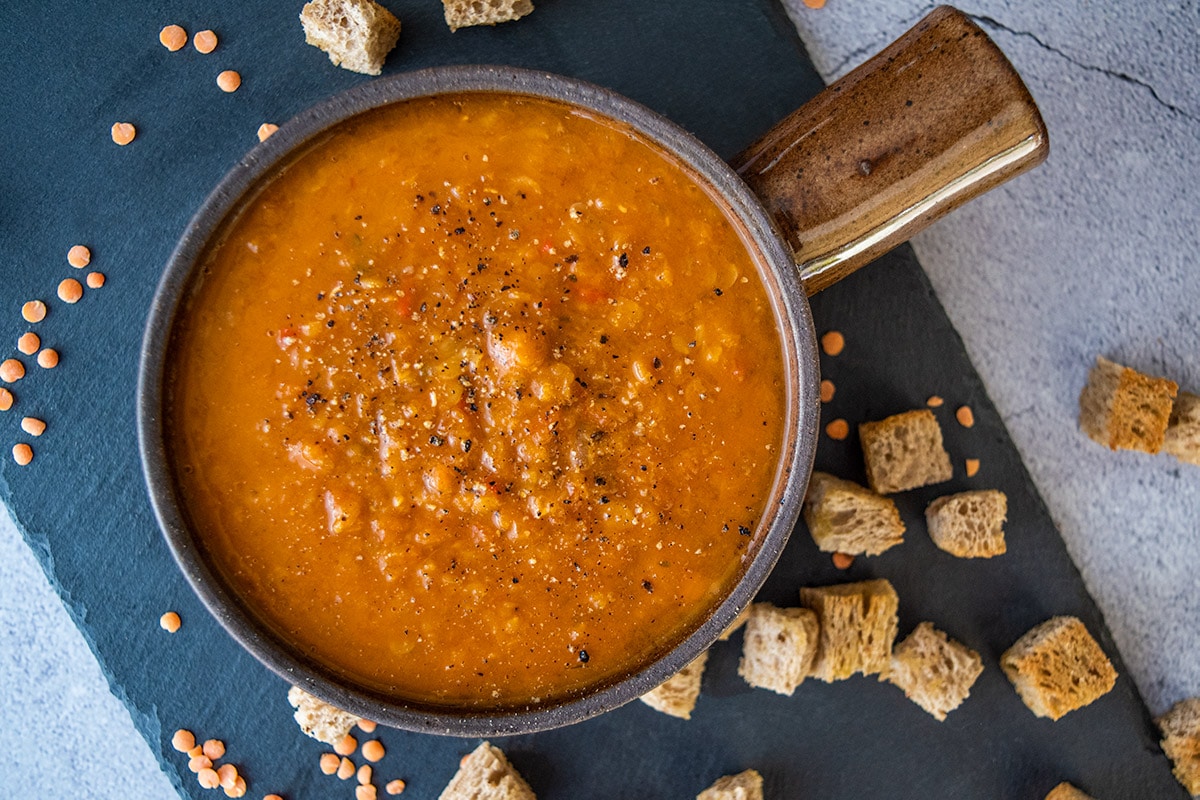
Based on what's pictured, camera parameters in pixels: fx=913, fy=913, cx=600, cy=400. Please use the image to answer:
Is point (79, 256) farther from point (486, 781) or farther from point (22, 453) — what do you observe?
point (486, 781)

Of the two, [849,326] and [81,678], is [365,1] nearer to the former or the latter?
[849,326]

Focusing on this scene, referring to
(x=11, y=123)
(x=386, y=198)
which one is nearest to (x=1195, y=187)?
(x=386, y=198)

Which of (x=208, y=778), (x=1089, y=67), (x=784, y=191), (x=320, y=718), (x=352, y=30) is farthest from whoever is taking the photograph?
(x=1089, y=67)

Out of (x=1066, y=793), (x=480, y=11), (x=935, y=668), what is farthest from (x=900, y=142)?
(x=1066, y=793)

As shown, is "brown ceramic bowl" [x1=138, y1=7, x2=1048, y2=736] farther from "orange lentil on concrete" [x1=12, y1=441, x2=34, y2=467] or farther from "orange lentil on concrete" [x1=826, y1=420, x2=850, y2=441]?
"orange lentil on concrete" [x1=12, y1=441, x2=34, y2=467]

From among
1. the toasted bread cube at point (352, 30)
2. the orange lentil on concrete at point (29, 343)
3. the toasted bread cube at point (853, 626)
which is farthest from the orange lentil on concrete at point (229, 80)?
the toasted bread cube at point (853, 626)
